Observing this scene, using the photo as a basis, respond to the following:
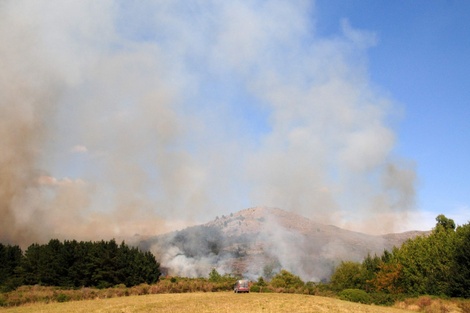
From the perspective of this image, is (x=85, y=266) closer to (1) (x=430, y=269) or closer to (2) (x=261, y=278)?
(2) (x=261, y=278)

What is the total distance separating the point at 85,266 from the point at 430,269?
79.0 m

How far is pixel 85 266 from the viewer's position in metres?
88.8

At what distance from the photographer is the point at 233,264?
194 meters

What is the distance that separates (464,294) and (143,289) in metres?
53.5

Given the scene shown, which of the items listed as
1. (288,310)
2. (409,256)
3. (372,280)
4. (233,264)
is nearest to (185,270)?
(233,264)

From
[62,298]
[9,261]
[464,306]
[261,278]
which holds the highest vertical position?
[9,261]

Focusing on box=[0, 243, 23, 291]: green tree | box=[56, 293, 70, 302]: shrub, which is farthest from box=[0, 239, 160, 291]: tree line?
box=[56, 293, 70, 302]: shrub

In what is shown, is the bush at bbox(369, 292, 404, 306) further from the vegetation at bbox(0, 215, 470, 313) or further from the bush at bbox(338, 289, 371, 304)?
the bush at bbox(338, 289, 371, 304)

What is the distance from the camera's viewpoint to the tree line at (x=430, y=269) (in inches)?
2202

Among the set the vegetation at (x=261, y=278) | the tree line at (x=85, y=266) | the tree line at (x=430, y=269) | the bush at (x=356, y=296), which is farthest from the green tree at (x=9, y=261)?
the tree line at (x=430, y=269)

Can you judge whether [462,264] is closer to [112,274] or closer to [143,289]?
[143,289]

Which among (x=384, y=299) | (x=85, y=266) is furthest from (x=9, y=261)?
(x=384, y=299)

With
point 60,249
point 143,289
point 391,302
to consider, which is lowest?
point 391,302

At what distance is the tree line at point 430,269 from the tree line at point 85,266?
57088 mm
